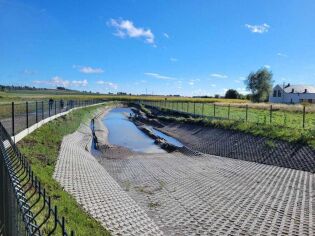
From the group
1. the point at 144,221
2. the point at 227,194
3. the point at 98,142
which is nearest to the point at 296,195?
the point at 227,194

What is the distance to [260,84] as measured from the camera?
118875 millimetres

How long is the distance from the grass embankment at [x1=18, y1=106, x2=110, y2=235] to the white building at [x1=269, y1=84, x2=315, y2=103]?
81.4 metres

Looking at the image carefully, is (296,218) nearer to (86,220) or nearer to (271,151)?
(86,220)

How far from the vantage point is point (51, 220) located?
833 centimetres

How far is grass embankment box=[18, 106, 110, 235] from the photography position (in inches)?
355

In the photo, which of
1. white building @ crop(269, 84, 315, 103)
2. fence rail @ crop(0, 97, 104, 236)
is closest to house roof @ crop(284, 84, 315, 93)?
white building @ crop(269, 84, 315, 103)

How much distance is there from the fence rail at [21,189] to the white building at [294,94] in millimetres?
65313

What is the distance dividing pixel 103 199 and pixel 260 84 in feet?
371

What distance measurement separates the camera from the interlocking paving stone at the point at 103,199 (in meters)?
9.84

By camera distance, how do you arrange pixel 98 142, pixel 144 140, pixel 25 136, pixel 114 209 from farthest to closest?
pixel 144 140 < pixel 98 142 < pixel 25 136 < pixel 114 209

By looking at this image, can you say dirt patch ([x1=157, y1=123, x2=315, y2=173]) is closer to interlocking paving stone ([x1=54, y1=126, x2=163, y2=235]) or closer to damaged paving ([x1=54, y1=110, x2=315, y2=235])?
damaged paving ([x1=54, y1=110, x2=315, y2=235])

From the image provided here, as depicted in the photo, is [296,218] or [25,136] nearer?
[296,218]

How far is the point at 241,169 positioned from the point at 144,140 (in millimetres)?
16233

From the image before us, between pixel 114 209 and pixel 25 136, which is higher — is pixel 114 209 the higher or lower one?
the lower one
